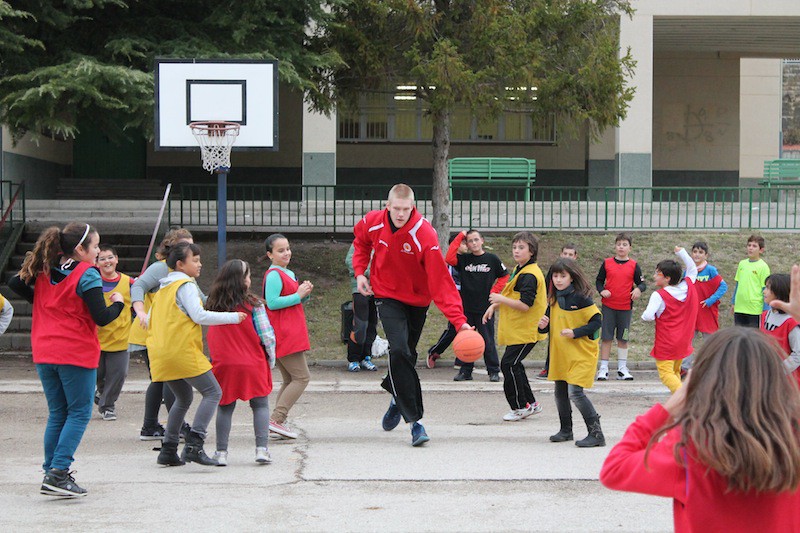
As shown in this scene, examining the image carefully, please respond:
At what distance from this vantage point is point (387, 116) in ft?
93.8

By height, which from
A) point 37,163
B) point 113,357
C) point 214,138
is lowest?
point 113,357

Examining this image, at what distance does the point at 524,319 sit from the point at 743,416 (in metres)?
6.70

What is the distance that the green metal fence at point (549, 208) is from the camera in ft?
66.3

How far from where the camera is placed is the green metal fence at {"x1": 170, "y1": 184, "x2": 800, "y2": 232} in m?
20.2

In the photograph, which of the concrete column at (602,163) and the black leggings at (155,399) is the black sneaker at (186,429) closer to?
the black leggings at (155,399)

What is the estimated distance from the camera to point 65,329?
650cm

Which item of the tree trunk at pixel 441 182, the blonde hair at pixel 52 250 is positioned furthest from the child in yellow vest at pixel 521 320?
the tree trunk at pixel 441 182

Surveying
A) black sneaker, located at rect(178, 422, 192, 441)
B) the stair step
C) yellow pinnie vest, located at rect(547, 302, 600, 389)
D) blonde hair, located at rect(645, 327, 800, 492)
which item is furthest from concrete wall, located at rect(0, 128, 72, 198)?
blonde hair, located at rect(645, 327, 800, 492)

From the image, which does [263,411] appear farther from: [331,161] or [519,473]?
[331,161]

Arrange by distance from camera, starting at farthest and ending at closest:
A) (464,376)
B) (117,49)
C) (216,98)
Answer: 1. (117,49)
2. (216,98)
3. (464,376)

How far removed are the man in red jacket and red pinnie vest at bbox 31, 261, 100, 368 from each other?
7.88ft

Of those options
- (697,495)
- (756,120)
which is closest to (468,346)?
(697,495)

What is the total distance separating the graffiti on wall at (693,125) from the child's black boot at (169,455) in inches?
980

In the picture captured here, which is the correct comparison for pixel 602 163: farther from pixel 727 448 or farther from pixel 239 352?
pixel 727 448
